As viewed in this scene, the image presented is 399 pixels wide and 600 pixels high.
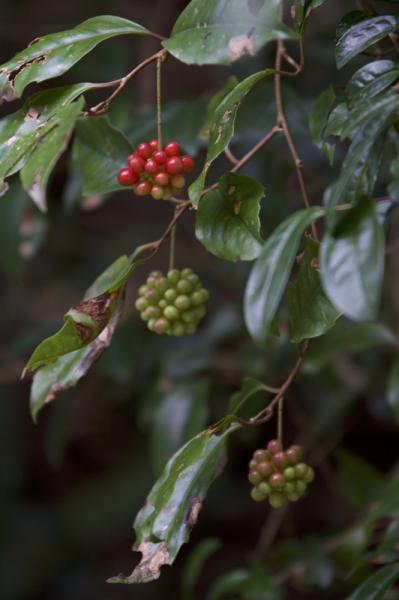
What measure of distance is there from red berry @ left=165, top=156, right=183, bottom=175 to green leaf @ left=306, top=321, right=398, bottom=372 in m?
0.70

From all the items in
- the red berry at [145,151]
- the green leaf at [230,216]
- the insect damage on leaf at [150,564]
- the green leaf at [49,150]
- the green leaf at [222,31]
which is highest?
the green leaf at [49,150]

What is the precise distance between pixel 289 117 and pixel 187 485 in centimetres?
70

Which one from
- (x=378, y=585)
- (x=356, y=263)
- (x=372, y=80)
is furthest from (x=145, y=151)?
(x=378, y=585)

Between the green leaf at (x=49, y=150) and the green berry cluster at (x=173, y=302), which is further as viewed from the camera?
the green berry cluster at (x=173, y=302)

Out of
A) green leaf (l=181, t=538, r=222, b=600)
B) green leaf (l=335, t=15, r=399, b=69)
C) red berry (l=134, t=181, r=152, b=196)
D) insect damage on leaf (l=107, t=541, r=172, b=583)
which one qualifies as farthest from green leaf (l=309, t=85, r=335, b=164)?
green leaf (l=181, t=538, r=222, b=600)

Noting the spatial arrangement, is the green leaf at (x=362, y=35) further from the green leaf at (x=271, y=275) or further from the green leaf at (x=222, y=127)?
the green leaf at (x=271, y=275)

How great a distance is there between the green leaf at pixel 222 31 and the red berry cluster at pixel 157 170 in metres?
0.11

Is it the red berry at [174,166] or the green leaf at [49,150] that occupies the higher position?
the green leaf at [49,150]

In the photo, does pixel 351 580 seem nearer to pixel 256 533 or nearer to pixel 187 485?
pixel 187 485

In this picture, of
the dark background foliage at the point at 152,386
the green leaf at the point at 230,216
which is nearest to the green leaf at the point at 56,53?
the green leaf at the point at 230,216

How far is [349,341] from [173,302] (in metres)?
0.61

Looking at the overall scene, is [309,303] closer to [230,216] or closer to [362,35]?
[230,216]

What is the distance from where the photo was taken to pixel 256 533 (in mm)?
2637

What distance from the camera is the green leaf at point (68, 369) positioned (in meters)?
0.89
